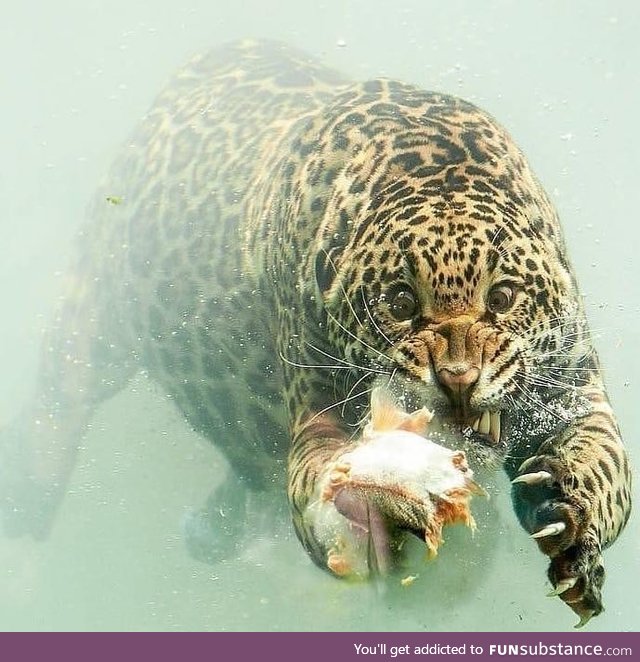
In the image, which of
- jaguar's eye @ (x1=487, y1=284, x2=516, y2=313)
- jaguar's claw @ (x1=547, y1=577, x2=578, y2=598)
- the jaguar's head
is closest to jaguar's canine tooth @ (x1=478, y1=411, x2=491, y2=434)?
the jaguar's head

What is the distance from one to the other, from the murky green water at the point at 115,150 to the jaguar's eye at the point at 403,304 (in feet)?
10.6

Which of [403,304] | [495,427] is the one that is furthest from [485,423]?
[403,304]

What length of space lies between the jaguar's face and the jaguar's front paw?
1.18 feet

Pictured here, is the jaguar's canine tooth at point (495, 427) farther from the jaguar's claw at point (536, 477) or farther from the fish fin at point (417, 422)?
the fish fin at point (417, 422)

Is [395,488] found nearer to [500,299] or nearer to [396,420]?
[396,420]

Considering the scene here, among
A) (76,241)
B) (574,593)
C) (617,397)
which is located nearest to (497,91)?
(617,397)

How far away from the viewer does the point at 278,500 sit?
693 centimetres

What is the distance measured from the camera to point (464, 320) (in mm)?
3709

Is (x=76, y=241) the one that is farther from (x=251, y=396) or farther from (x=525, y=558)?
(x=525, y=558)

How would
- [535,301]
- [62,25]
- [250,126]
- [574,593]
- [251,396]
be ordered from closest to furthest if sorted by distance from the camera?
[574,593] → [535,301] → [251,396] → [250,126] → [62,25]

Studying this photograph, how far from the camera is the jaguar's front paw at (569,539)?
11.4ft

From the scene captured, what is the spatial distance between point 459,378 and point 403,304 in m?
0.49

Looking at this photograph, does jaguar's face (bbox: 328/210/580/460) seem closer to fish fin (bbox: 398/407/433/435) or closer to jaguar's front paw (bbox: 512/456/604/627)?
fish fin (bbox: 398/407/433/435)

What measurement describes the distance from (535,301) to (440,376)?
0.61m
